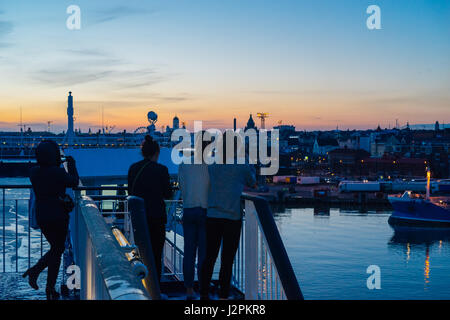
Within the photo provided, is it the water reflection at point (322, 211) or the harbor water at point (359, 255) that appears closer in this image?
the harbor water at point (359, 255)

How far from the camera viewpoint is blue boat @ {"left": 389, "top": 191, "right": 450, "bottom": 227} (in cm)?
5828

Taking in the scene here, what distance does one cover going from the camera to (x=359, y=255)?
40562 mm

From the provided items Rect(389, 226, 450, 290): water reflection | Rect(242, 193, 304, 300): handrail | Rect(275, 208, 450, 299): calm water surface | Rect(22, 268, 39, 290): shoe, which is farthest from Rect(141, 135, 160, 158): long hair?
Rect(389, 226, 450, 290): water reflection

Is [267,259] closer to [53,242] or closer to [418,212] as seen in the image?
[53,242]

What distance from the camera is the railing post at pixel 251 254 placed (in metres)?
3.38

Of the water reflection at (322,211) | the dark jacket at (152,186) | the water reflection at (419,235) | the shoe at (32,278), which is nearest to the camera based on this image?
the dark jacket at (152,186)

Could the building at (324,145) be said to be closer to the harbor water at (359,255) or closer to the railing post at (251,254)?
the harbor water at (359,255)

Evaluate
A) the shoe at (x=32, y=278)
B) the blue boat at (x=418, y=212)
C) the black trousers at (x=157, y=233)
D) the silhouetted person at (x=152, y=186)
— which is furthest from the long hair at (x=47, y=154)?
the blue boat at (x=418, y=212)

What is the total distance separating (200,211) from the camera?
3711 mm

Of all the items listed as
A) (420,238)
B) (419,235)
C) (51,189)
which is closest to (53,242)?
(51,189)

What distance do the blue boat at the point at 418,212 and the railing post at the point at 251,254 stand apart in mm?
57481

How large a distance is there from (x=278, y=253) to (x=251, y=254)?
908mm
